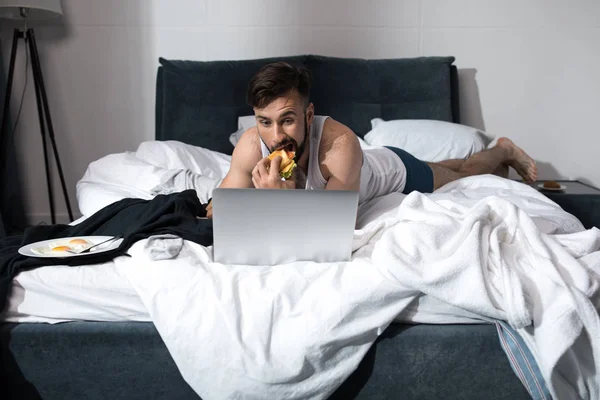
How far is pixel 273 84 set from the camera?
172 centimetres

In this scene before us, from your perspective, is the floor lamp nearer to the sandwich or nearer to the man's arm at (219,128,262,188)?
the man's arm at (219,128,262,188)

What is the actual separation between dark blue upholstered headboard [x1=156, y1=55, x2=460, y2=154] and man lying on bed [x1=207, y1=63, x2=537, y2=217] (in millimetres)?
850

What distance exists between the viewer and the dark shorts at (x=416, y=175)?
7.73 feet

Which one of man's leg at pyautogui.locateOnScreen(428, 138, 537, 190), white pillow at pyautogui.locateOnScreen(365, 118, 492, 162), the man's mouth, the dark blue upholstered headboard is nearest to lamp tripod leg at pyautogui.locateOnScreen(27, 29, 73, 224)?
the dark blue upholstered headboard

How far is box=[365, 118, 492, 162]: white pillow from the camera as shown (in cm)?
289

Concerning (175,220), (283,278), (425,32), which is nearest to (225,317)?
(283,278)

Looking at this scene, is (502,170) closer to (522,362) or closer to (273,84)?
(273,84)

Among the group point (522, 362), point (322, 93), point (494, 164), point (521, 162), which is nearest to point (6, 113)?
point (322, 93)

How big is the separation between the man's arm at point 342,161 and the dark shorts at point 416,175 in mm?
471

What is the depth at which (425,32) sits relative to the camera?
344cm

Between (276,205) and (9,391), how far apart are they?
82cm

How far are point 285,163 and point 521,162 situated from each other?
67.3 inches

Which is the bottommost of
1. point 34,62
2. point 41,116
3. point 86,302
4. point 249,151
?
point 86,302

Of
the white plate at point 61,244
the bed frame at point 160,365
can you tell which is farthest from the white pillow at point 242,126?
the bed frame at point 160,365
